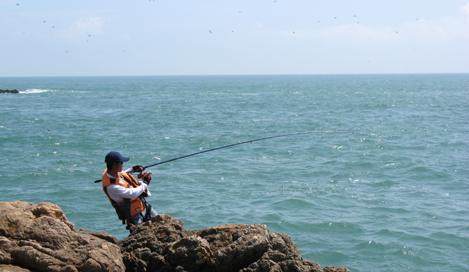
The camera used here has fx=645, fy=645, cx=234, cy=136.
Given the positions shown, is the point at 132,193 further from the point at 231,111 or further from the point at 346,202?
the point at 231,111

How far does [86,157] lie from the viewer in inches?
1096

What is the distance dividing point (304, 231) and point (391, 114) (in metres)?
39.3

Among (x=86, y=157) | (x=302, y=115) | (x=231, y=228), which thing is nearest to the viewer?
(x=231, y=228)

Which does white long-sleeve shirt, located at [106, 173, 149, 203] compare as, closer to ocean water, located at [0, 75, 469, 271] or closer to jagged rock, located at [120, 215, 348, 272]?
jagged rock, located at [120, 215, 348, 272]

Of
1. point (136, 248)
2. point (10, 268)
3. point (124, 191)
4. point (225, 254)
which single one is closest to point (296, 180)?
point (124, 191)

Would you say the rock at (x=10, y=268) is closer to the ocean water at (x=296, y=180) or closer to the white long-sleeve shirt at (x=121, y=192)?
the white long-sleeve shirt at (x=121, y=192)

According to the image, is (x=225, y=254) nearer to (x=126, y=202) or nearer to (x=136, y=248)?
(x=136, y=248)

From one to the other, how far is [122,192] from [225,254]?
63.5 inches

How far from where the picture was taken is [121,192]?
7.75 metres

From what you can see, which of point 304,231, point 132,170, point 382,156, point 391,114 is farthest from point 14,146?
point 391,114

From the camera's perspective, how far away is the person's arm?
7734 mm

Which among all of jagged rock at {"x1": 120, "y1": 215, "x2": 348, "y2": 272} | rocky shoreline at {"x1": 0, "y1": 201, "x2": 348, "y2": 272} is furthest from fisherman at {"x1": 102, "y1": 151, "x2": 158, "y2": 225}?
jagged rock at {"x1": 120, "y1": 215, "x2": 348, "y2": 272}

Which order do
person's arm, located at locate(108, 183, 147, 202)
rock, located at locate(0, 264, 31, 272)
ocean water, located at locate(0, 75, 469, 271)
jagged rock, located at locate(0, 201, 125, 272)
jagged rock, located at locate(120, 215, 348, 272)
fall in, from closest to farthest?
rock, located at locate(0, 264, 31, 272) → jagged rock, located at locate(0, 201, 125, 272) → jagged rock, located at locate(120, 215, 348, 272) → person's arm, located at locate(108, 183, 147, 202) → ocean water, located at locate(0, 75, 469, 271)

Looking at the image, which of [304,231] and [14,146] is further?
[14,146]
